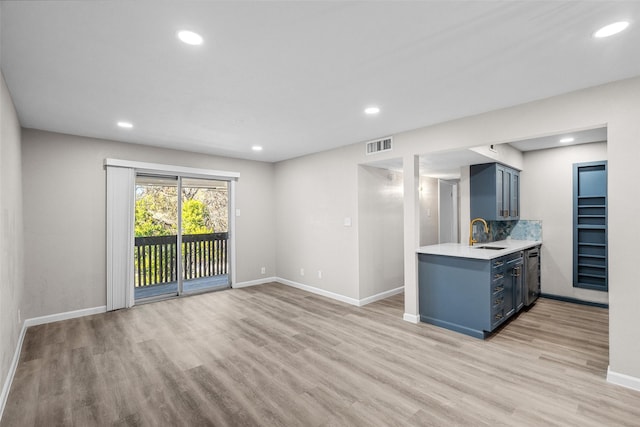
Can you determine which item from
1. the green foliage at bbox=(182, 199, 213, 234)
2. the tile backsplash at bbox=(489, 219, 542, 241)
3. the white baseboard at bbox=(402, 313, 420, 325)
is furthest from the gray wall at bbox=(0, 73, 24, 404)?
the tile backsplash at bbox=(489, 219, 542, 241)

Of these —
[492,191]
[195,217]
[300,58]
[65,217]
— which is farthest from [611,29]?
[65,217]

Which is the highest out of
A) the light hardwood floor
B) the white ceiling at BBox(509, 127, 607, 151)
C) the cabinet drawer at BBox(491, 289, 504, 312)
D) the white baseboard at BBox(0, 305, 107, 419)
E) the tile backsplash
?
the white ceiling at BBox(509, 127, 607, 151)

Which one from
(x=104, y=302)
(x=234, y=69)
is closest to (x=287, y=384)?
(x=234, y=69)

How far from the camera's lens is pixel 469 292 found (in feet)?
11.6

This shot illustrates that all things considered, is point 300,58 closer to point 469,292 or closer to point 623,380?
point 469,292

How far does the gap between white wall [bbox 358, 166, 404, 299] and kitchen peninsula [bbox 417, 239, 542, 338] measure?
3.36 feet

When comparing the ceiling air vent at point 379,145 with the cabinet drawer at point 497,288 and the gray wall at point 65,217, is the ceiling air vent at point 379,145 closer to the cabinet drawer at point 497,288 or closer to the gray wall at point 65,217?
the cabinet drawer at point 497,288

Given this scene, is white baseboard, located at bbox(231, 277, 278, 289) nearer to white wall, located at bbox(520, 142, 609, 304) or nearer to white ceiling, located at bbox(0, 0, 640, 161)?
white ceiling, located at bbox(0, 0, 640, 161)

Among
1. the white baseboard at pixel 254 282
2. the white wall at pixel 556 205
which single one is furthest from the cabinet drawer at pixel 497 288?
the white baseboard at pixel 254 282

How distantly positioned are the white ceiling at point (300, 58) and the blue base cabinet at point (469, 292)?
5.80 ft

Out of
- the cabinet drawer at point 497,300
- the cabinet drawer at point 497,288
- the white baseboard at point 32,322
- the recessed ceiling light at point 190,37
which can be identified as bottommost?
the white baseboard at point 32,322

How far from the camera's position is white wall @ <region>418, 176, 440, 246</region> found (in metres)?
6.38

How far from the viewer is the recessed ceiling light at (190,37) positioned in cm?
188

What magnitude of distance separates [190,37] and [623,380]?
13.6 ft
